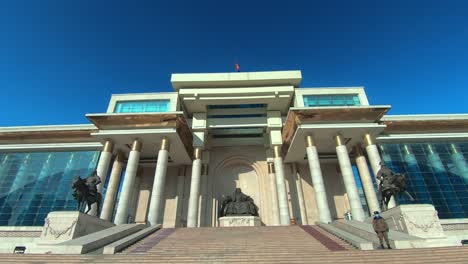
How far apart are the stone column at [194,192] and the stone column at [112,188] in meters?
6.00

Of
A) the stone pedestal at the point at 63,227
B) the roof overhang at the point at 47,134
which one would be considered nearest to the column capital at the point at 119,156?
the roof overhang at the point at 47,134

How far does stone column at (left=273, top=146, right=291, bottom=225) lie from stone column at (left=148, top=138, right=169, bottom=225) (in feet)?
30.8

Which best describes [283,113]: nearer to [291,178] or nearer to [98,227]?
[291,178]

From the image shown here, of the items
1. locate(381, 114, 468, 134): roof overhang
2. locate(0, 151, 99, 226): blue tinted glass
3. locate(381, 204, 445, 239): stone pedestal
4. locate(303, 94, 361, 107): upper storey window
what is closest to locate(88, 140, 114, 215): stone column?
locate(0, 151, 99, 226): blue tinted glass

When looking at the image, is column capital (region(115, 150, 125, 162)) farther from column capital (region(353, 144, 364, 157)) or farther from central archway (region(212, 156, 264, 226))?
column capital (region(353, 144, 364, 157))

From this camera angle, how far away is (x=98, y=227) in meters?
14.3

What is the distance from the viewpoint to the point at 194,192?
21.5 meters

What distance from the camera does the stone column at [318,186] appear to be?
1802cm

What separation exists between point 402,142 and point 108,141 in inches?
1008

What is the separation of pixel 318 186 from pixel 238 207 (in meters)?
6.83

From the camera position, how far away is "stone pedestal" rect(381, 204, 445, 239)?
37.3 ft

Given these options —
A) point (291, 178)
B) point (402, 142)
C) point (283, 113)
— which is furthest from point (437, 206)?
point (283, 113)

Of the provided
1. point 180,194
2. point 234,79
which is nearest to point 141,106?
point 234,79

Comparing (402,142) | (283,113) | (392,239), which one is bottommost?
(392,239)
